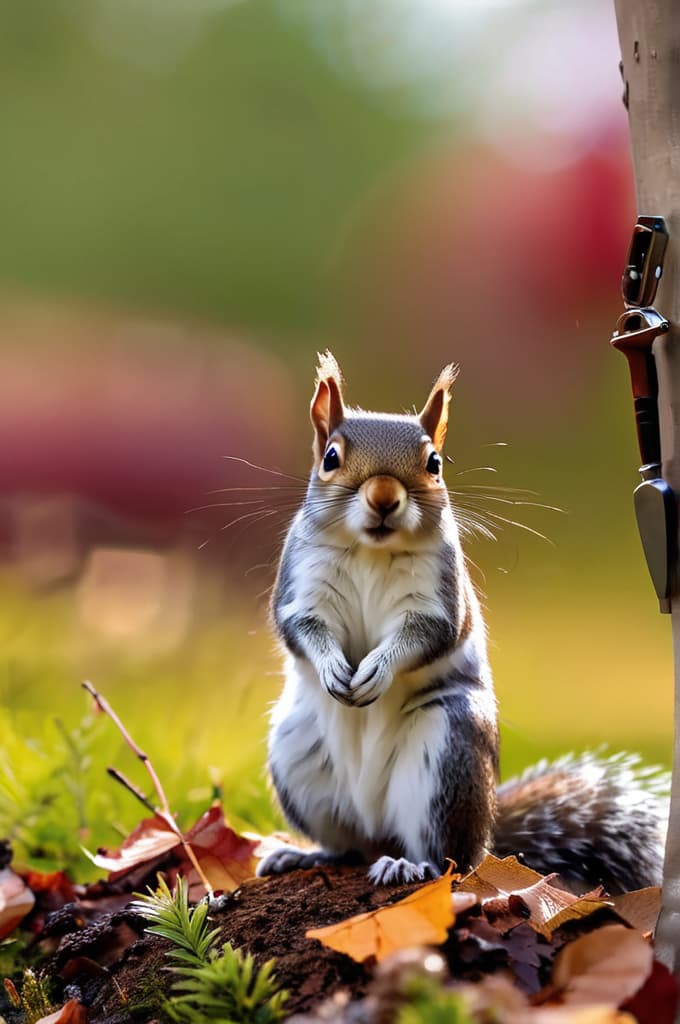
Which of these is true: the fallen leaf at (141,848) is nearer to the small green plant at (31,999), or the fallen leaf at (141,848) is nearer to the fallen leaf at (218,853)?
the fallen leaf at (218,853)

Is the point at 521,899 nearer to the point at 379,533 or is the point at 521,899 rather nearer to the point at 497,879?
the point at 497,879

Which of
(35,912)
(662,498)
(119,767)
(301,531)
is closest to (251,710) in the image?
(119,767)

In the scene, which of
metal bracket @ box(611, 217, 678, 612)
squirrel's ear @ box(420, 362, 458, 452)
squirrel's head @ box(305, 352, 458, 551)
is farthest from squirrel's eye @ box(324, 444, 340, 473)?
metal bracket @ box(611, 217, 678, 612)

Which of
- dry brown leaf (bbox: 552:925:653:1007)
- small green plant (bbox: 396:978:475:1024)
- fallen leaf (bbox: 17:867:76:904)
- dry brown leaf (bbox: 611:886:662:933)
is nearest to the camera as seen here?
small green plant (bbox: 396:978:475:1024)

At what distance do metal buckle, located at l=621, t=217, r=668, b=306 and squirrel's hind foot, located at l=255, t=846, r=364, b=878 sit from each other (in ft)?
2.55

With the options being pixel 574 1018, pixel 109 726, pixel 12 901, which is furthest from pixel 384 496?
pixel 109 726

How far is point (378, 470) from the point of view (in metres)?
1.25

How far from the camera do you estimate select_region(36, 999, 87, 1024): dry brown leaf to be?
108cm

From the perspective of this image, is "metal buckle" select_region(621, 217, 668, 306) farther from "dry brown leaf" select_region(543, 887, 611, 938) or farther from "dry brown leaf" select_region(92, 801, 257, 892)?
"dry brown leaf" select_region(92, 801, 257, 892)

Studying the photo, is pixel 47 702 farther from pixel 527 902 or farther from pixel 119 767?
pixel 527 902

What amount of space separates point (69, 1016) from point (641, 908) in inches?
22.3

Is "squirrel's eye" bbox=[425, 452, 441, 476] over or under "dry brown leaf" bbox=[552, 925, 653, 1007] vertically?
over

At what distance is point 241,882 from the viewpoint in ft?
4.70

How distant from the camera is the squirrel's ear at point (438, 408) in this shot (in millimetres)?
1326
